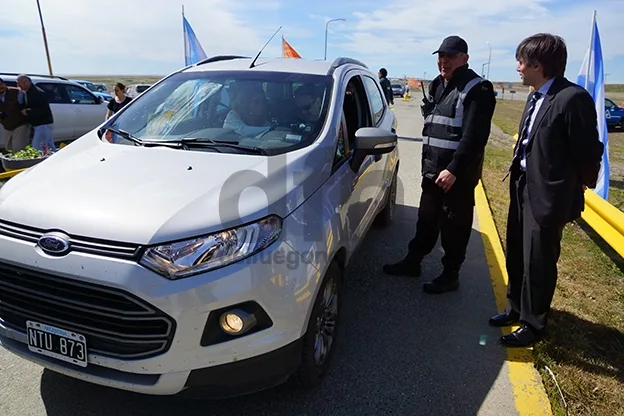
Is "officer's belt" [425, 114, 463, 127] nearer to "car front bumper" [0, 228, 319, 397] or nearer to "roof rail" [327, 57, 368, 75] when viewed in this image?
"roof rail" [327, 57, 368, 75]

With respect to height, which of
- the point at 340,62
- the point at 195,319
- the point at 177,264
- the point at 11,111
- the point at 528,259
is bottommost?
the point at 528,259

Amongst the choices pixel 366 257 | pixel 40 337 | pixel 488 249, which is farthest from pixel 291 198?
pixel 488 249

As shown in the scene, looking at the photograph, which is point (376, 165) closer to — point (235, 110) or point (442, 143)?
point (442, 143)

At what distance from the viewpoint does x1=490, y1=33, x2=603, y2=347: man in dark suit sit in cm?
258

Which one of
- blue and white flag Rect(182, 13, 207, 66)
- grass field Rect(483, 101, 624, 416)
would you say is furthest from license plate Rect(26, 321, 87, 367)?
blue and white flag Rect(182, 13, 207, 66)

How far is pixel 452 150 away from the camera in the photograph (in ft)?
11.2

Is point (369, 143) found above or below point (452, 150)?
above

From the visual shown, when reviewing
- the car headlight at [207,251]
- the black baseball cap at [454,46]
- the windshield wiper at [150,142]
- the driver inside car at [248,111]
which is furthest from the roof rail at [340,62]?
the car headlight at [207,251]

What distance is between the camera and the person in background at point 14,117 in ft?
24.8

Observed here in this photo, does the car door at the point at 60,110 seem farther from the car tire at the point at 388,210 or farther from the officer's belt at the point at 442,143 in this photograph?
the officer's belt at the point at 442,143

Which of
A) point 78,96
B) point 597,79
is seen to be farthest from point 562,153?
point 78,96

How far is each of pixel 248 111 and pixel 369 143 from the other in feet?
2.85

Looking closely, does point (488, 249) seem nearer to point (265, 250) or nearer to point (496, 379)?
point (496, 379)

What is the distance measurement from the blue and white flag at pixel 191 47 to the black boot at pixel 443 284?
10.2 m
